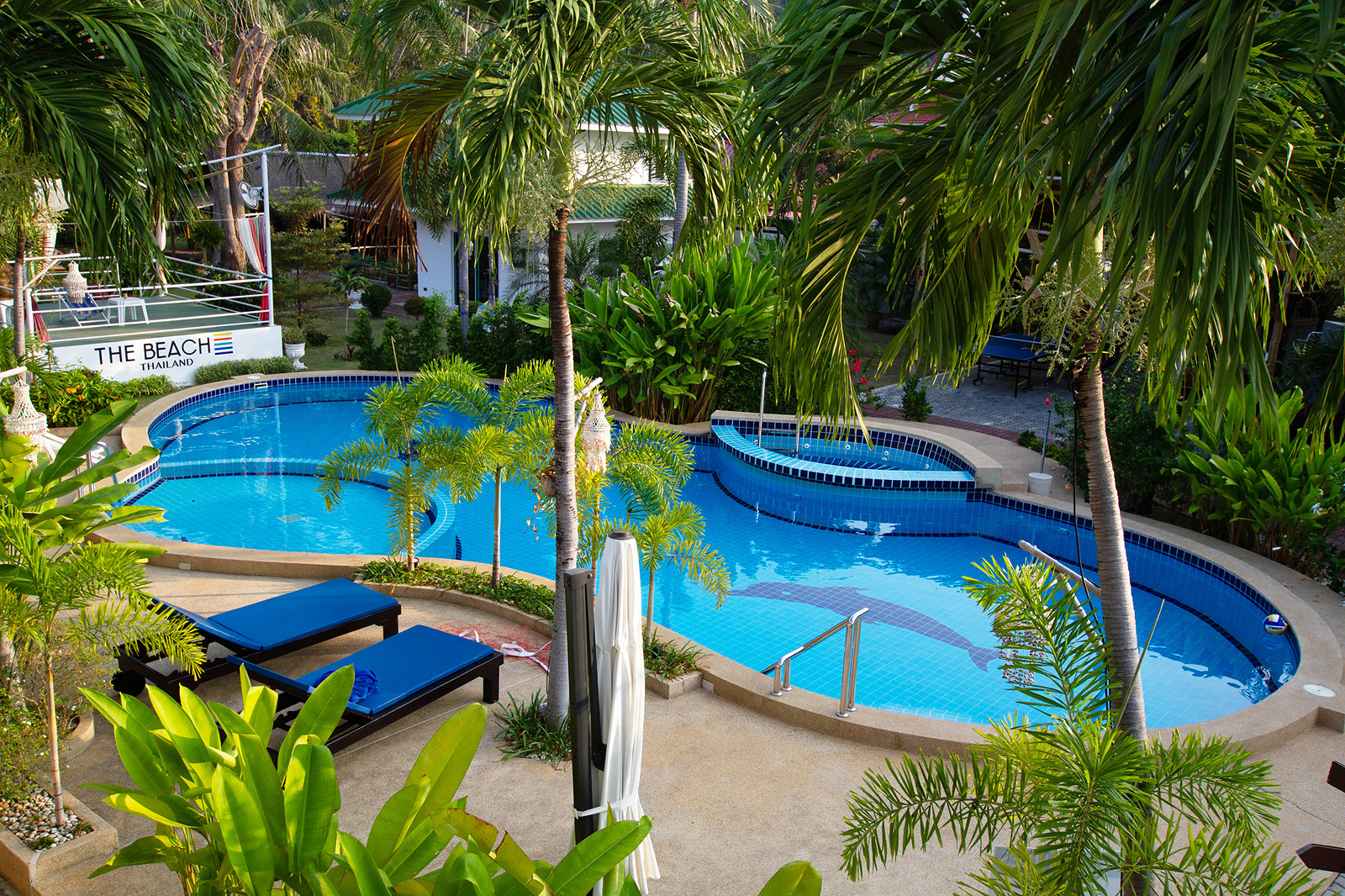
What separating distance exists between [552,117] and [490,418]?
13.3 ft

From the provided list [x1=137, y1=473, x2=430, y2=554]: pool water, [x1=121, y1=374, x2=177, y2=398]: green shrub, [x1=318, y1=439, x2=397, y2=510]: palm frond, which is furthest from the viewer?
[x1=121, y1=374, x2=177, y2=398]: green shrub

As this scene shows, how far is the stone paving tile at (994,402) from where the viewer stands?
15414 millimetres

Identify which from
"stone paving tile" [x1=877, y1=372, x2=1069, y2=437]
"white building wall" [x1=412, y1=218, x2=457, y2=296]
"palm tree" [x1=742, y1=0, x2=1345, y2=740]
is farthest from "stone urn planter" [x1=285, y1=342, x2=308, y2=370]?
"palm tree" [x1=742, y1=0, x2=1345, y2=740]

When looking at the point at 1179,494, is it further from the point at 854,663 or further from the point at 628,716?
the point at 628,716

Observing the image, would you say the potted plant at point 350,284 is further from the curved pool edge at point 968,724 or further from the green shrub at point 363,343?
the curved pool edge at point 968,724

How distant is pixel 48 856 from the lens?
15.3 ft

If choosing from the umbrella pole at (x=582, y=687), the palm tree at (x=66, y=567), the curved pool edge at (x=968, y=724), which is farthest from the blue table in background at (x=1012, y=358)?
the palm tree at (x=66, y=567)

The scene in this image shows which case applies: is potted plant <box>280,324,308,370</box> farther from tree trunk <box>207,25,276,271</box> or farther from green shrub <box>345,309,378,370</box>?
tree trunk <box>207,25,276,271</box>

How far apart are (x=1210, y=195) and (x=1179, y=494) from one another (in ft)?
30.1

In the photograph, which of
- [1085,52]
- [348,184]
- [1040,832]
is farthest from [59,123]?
[1040,832]

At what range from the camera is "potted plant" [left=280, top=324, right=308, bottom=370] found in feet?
58.7

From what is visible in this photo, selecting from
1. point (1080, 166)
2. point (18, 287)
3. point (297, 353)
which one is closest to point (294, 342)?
point (297, 353)

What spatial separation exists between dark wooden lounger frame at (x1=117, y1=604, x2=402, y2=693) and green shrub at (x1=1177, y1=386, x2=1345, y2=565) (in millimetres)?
7125

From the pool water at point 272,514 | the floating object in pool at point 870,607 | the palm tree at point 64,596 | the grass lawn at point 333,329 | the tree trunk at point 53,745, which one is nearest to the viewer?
the palm tree at point 64,596
